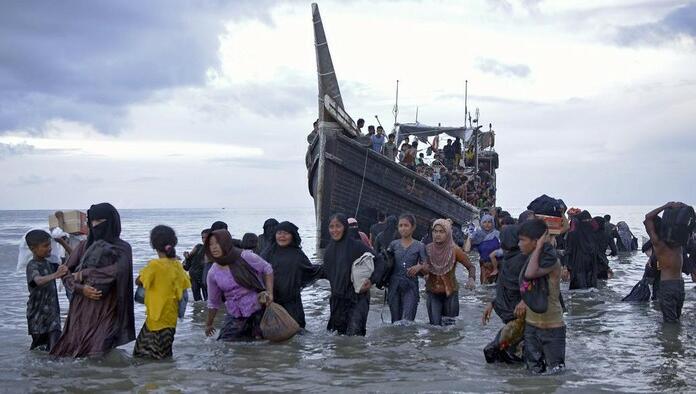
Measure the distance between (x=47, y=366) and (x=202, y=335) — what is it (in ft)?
6.84

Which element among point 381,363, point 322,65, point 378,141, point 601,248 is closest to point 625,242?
point 378,141

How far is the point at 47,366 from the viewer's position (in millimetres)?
6480

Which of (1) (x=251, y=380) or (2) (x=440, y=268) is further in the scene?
(2) (x=440, y=268)

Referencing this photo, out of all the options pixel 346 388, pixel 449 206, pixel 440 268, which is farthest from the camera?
pixel 449 206

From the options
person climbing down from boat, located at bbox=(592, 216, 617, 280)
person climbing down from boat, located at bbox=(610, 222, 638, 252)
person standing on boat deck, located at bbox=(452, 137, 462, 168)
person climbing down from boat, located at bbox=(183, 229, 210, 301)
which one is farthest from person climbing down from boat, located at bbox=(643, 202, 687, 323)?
person standing on boat deck, located at bbox=(452, 137, 462, 168)

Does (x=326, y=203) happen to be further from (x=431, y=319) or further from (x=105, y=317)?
(x=105, y=317)

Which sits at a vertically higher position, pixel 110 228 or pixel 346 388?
pixel 110 228

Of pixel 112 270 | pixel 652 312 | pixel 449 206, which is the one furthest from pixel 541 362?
pixel 449 206

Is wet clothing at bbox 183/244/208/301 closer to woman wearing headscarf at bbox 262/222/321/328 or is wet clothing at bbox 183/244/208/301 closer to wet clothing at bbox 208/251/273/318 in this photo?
woman wearing headscarf at bbox 262/222/321/328

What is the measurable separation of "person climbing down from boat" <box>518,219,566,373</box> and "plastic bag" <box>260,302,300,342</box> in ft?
7.21

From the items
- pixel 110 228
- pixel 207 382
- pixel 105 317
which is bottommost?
pixel 207 382

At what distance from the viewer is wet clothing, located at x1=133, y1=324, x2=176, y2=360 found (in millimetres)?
6465

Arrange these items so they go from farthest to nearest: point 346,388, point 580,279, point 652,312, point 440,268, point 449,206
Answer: point 449,206 → point 580,279 → point 652,312 → point 440,268 → point 346,388

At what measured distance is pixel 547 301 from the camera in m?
5.59
